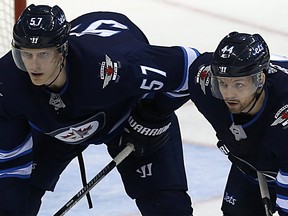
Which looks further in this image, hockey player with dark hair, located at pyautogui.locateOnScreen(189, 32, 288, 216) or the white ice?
the white ice

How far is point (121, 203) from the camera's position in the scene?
414cm

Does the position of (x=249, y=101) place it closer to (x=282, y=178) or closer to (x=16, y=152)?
(x=282, y=178)

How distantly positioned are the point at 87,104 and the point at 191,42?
95.0 inches

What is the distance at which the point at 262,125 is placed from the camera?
3.17 m

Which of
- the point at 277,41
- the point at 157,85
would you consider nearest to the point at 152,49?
the point at 157,85

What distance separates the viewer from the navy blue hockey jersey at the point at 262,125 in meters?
3.08

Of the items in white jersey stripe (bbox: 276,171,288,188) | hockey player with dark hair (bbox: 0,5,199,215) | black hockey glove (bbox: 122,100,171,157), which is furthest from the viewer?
black hockey glove (bbox: 122,100,171,157)

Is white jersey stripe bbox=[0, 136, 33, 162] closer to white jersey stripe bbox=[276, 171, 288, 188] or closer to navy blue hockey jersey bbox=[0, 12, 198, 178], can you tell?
navy blue hockey jersey bbox=[0, 12, 198, 178]

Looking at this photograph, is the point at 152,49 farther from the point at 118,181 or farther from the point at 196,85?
the point at 118,181

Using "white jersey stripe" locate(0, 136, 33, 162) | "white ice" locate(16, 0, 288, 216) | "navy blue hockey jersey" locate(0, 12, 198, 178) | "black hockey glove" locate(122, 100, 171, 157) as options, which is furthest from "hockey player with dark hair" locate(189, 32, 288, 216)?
"white ice" locate(16, 0, 288, 216)

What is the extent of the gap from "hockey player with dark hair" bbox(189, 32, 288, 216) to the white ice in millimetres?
845

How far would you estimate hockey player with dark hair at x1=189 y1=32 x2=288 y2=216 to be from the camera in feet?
10.1

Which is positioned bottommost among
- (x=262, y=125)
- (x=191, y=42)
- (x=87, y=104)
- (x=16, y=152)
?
(x=191, y=42)

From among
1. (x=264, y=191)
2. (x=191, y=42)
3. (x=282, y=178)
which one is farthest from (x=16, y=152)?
(x=191, y=42)
